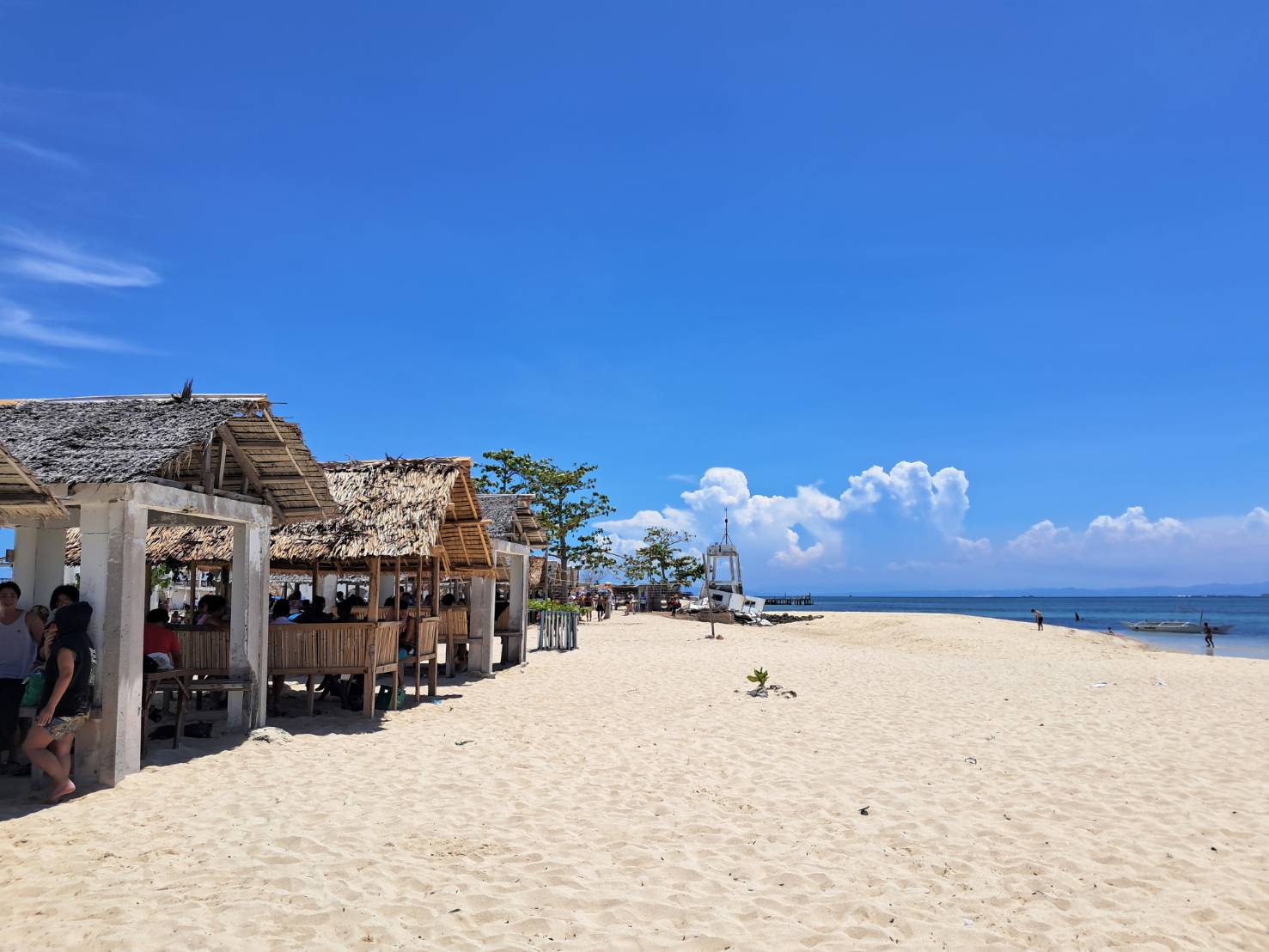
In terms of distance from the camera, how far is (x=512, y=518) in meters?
19.0

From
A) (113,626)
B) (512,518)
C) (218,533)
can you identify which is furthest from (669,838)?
(512,518)

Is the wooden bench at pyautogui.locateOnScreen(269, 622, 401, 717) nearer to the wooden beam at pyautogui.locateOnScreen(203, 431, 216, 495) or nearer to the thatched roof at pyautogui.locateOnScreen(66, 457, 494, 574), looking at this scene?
the thatched roof at pyautogui.locateOnScreen(66, 457, 494, 574)

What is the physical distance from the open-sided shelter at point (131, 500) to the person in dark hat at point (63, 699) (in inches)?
12.9

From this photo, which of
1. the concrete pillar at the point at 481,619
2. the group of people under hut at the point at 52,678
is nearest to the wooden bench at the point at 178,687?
the group of people under hut at the point at 52,678

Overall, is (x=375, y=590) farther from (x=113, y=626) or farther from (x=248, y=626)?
(x=113, y=626)

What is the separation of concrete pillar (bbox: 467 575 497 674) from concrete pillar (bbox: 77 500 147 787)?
8460mm

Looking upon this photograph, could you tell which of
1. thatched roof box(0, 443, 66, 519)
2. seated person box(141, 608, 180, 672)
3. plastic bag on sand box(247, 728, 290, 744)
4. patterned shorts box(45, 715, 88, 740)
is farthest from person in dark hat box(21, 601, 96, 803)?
plastic bag on sand box(247, 728, 290, 744)

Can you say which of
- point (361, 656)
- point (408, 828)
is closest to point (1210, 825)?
point (408, 828)

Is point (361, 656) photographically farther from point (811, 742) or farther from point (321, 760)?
point (811, 742)

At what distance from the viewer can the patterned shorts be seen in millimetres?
6605

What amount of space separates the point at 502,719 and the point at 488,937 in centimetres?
694

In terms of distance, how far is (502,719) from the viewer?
37.0 feet

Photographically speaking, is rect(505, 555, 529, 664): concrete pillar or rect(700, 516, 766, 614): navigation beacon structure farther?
rect(700, 516, 766, 614): navigation beacon structure

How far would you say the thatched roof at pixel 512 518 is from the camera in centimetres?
1870
